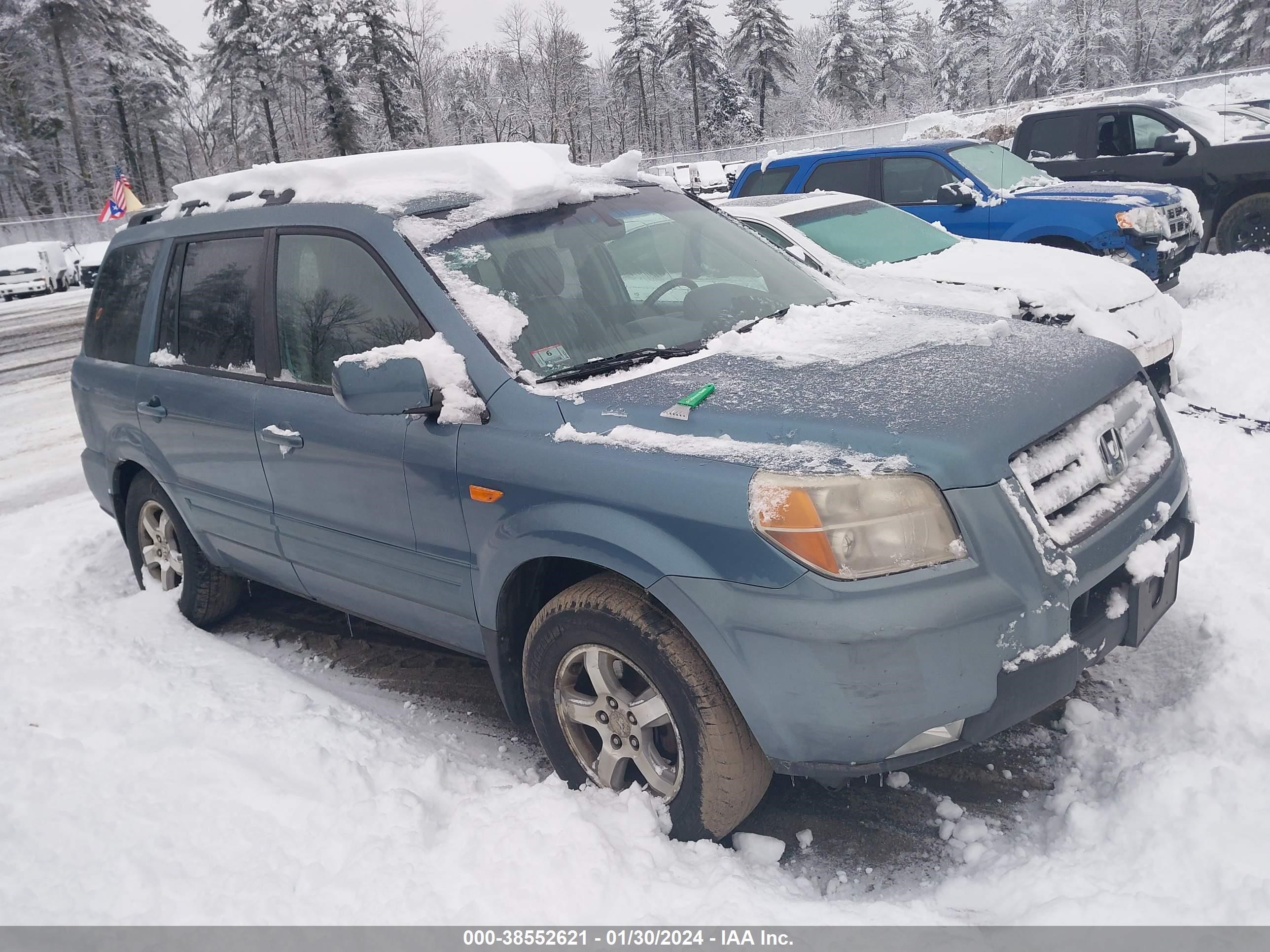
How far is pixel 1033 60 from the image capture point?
197 feet

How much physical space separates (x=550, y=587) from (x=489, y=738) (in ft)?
2.91

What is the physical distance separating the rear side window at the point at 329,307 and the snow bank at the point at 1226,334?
5.28 meters

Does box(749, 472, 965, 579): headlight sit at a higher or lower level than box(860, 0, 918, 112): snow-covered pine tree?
lower

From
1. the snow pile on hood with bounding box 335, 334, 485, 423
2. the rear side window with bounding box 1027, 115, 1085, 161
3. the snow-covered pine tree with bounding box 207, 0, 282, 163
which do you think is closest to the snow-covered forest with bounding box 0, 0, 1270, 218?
the snow-covered pine tree with bounding box 207, 0, 282, 163

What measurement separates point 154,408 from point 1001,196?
7.69m

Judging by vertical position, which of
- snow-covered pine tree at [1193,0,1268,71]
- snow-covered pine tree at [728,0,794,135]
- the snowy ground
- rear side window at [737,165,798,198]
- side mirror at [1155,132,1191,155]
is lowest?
the snowy ground

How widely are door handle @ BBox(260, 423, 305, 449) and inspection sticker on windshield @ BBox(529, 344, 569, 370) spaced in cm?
108

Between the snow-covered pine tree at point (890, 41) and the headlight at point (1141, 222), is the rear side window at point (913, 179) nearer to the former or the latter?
the headlight at point (1141, 222)

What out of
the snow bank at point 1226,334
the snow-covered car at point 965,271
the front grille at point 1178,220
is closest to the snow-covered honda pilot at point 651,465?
the snow-covered car at point 965,271

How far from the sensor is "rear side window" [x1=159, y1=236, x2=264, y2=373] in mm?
3975

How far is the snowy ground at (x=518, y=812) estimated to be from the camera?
2.54 meters

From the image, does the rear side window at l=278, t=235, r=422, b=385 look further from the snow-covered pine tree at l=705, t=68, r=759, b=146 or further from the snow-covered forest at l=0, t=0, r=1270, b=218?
the snow-covered pine tree at l=705, t=68, r=759, b=146

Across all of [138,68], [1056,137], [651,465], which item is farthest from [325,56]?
[651,465]

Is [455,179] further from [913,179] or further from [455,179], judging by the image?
[913,179]
